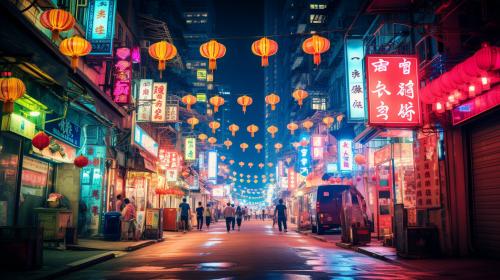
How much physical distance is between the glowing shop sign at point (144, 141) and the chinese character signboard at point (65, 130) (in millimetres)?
6681

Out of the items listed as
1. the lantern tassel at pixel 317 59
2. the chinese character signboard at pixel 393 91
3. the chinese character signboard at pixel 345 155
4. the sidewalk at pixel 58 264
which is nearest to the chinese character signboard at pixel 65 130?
the sidewalk at pixel 58 264

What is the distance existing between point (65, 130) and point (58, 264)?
24.1 feet

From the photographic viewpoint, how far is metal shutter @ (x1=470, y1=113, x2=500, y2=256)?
1258 cm

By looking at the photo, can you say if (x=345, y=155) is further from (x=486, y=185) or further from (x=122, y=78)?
(x=486, y=185)

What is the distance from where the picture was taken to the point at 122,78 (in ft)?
72.7

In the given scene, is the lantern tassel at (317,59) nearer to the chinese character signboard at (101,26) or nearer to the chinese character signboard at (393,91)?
the chinese character signboard at (393,91)

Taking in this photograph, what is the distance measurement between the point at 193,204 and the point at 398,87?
1876 inches

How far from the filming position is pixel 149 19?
31922mm

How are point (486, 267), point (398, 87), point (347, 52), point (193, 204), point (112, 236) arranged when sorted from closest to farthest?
1. point (486, 267)
2. point (398, 87)
3. point (112, 236)
4. point (347, 52)
5. point (193, 204)

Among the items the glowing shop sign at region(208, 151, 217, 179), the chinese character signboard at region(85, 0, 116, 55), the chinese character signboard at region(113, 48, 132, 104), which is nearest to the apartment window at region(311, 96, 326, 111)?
the glowing shop sign at region(208, 151, 217, 179)

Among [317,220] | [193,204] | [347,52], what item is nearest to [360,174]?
[317,220]

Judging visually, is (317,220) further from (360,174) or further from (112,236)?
(112,236)

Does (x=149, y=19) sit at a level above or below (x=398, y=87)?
above

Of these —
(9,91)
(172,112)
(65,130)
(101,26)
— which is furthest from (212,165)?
(9,91)
